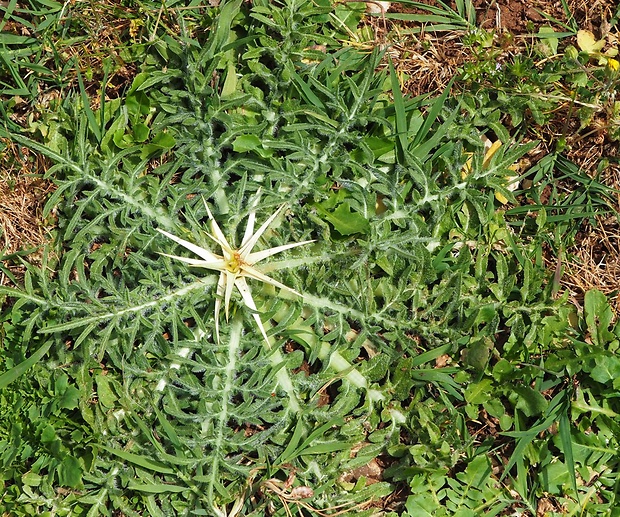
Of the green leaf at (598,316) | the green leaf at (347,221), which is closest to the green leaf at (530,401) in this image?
the green leaf at (598,316)

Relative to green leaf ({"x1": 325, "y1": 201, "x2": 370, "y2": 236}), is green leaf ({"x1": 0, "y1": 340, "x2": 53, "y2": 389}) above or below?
below

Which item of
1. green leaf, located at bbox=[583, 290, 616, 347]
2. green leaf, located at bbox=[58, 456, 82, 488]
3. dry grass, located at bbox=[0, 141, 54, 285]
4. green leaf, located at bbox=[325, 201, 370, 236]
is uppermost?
green leaf, located at bbox=[325, 201, 370, 236]

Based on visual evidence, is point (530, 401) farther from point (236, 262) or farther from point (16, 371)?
point (16, 371)

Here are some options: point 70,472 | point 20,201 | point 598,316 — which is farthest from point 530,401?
point 20,201

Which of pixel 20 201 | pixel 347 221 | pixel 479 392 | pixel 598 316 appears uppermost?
pixel 347 221

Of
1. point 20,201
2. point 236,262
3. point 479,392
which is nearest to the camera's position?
point 236,262

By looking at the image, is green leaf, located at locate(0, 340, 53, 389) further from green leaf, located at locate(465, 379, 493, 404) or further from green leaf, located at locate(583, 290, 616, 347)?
green leaf, located at locate(583, 290, 616, 347)

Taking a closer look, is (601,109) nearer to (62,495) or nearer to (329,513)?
(329,513)

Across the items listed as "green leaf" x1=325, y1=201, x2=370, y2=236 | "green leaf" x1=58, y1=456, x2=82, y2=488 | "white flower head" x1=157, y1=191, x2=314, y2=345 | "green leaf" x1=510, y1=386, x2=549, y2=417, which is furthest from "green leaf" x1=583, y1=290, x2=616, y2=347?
"green leaf" x1=58, y1=456, x2=82, y2=488

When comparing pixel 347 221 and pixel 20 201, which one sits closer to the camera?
pixel 347 221
